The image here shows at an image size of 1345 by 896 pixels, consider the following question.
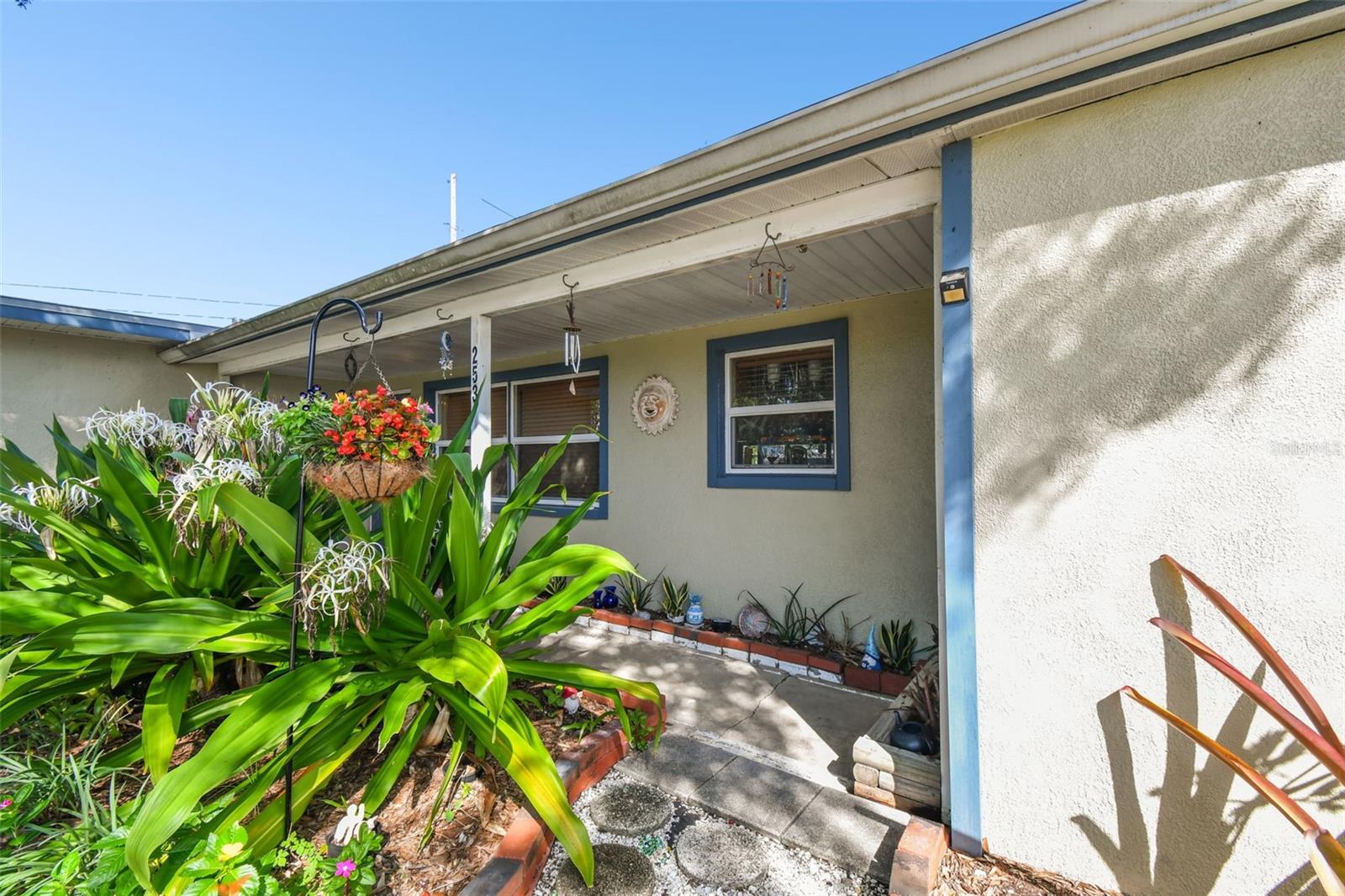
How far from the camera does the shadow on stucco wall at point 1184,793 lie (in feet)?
4.91

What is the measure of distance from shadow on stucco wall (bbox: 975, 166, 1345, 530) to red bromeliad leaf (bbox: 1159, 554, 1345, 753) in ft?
1.41

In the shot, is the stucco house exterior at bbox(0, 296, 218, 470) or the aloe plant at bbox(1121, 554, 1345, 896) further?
the stucco house exterior at bbox(0, 296, 218, 470)

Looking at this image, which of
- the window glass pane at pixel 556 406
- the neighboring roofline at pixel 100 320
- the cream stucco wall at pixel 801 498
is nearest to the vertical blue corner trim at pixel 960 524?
the cream stucco wall at pixel 801 498

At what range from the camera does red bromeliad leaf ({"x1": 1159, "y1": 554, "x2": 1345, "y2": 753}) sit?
54.1 inches

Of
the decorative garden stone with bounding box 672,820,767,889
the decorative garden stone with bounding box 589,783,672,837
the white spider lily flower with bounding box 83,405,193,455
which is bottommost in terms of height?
the decorative garden stone with bounding box 672,820,767,889

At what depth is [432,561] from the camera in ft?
9.09

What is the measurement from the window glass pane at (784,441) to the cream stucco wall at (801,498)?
23 cm

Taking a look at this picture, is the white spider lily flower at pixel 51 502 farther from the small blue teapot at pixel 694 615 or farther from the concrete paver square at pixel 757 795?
the small blue teapot at pixel 694 615

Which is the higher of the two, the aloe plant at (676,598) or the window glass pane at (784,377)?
the window glass pane at (784,377)

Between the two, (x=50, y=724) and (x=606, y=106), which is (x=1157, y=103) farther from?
(x=606, y=106)

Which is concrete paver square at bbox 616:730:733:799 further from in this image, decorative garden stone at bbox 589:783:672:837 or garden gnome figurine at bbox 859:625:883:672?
garden gnome figurine at bbox 859:625:883:672

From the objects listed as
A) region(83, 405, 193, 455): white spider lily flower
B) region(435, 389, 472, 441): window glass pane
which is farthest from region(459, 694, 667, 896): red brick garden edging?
region(435, 389, 472, 441): window glass pane

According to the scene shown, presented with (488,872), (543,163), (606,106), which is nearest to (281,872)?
(488,872)

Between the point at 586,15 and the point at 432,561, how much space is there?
607cm
